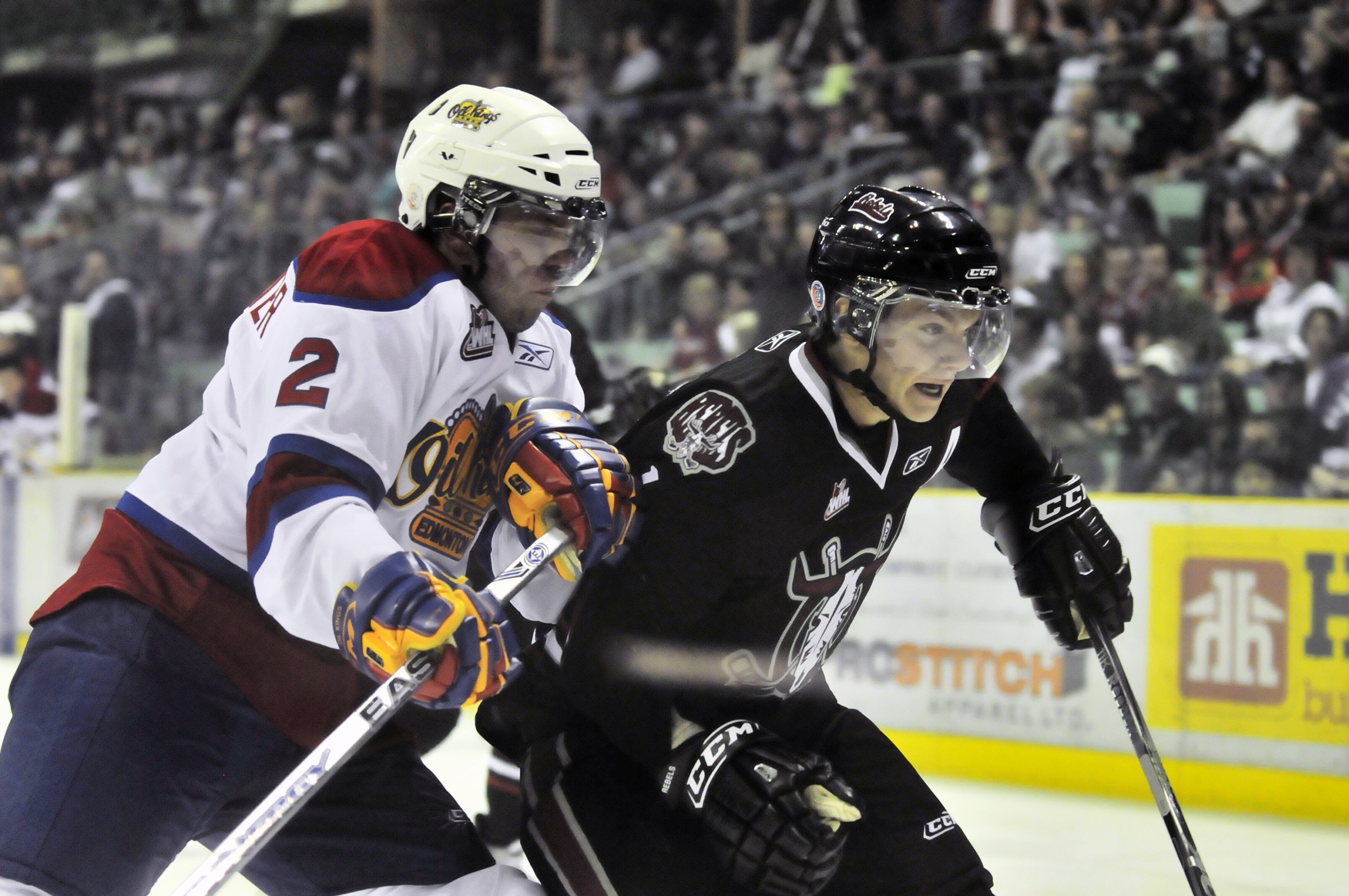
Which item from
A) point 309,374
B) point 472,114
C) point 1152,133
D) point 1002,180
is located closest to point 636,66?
point 1002,180

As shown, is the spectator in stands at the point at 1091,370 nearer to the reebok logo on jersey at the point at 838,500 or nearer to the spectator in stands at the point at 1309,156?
the spectator in stands at the point at 1309,156

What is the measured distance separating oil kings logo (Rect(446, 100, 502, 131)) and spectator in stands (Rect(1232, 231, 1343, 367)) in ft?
11.4

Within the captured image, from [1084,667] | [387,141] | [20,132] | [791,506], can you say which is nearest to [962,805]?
[1084,667]

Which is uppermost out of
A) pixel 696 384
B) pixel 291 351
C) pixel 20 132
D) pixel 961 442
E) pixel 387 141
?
pixel 291 351

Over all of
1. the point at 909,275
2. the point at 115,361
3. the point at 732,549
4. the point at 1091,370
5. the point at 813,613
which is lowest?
the point at 115,361

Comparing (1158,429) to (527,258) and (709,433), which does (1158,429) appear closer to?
(709,433)

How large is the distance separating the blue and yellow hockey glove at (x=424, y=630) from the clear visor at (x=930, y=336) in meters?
0.71

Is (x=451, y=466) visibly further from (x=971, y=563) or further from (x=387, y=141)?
(x=387, y=141)

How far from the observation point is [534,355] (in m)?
2.09

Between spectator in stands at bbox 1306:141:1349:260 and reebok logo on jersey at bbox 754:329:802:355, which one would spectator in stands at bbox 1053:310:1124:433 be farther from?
reebok logo on jersey at bbox 754:329:802:355

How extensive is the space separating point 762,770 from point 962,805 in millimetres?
2813

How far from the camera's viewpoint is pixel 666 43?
10.2 m

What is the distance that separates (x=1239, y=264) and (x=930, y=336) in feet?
10.8

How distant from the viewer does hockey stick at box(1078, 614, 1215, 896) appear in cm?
241
